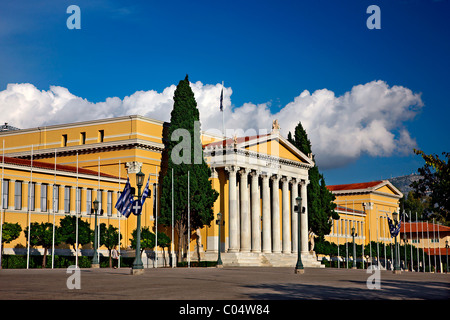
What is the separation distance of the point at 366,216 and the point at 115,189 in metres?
65.3

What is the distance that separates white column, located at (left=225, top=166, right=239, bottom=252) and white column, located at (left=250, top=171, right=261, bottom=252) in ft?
9.91

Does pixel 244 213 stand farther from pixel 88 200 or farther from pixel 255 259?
pixel 88 200

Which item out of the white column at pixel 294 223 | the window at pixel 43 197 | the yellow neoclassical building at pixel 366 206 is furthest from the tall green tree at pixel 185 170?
the yellow neoclassical building at pixel 366 206

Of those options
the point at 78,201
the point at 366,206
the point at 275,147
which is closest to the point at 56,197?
the point at 78,201

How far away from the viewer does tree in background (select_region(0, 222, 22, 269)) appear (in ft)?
163

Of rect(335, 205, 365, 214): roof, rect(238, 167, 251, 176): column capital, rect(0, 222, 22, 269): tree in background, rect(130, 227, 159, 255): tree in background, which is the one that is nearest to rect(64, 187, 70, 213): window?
rect(130, 227, 159, 255): tree in background

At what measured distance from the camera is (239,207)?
237 ft

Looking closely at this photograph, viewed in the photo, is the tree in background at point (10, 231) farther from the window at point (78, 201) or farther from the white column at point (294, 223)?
the white column at point (294, 223)

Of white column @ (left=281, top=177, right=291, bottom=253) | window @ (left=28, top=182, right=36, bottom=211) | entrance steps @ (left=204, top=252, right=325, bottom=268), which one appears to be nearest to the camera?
window @ (left=28, top=182, right=36, bottom=211)

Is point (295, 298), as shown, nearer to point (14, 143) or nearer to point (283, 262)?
point (283, 262)

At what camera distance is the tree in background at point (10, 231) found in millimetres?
49688

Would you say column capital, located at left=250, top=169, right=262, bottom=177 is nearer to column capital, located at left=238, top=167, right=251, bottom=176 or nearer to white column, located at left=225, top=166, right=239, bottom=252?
column capital, located at left=238, top=167, right=251, bottom=176

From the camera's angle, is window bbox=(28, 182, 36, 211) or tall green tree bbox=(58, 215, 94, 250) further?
window bbox=(28, 182, 36, 211)

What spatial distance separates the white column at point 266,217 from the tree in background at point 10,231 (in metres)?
31.7
